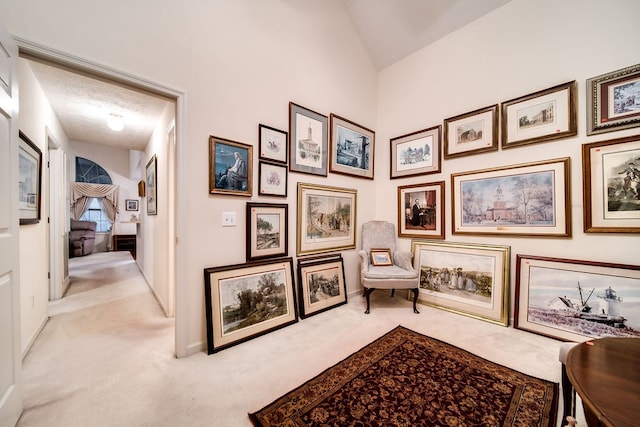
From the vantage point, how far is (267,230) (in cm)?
251

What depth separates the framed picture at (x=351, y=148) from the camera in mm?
3229

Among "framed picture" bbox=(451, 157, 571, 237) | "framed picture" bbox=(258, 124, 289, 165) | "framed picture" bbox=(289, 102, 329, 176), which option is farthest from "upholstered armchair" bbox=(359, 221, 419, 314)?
"framed picture" bbox=(258, 124, 289, 165)

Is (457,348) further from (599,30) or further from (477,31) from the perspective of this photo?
(477,31)

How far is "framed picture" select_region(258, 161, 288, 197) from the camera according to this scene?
2469 millimetres

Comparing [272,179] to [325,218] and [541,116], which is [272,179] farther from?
[541,116]

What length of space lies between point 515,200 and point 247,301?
3.10 m

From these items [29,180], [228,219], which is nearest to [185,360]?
[228,219]

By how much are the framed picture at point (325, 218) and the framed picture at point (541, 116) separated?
1983 millimetres

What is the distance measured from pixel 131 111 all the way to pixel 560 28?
5.21 metres

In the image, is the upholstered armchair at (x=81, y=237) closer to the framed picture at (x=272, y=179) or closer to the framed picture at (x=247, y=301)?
the framed picture at (x=247, y=301)

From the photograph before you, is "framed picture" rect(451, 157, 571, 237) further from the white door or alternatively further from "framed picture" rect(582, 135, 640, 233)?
the white door

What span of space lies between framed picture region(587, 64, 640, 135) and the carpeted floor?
2.07 meters

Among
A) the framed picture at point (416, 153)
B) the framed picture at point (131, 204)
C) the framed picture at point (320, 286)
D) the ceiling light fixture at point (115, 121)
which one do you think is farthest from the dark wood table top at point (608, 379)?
the framed picture at point (131, 204)

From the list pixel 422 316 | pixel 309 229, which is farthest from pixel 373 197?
pixel 422 316
